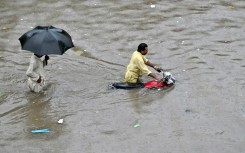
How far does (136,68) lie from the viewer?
32.0ft

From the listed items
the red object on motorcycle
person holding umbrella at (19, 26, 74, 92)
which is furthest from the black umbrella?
the red object on motorcycle

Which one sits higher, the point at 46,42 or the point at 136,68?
the point at 46,42

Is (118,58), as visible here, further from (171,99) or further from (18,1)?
(18,1)

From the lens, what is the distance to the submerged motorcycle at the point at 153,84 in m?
9.52

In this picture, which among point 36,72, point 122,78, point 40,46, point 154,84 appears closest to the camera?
point 40,46

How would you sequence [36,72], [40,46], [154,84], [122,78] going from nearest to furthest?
[40,46]
[36,72]
[154,84]
[122,78]

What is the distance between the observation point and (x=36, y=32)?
9.16 metres

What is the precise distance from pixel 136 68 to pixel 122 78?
28.7 inches

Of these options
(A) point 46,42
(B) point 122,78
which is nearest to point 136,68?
(B) point 122,78

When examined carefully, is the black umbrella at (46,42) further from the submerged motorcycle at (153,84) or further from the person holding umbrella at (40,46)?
the submerged motorcycle at (153,84)

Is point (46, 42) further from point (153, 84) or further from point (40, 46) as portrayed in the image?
point (153, 84)

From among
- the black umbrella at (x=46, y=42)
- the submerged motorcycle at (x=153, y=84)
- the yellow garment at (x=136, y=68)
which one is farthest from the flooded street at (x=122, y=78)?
the black umbrella at (x=46, y=42)

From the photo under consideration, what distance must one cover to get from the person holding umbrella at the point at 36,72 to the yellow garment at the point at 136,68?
68.7 inches

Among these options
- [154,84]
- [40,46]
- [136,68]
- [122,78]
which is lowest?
[122,78]
